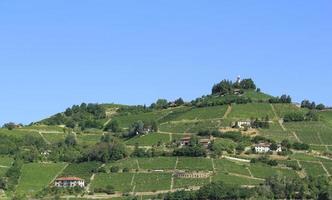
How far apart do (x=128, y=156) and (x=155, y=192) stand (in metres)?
21.3

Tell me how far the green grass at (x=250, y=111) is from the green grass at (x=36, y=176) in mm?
36923

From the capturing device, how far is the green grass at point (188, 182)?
115125 mm

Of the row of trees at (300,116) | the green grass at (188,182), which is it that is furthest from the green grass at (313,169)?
the row of trees at (300,116)

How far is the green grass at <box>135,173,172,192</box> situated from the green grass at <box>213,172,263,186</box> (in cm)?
676

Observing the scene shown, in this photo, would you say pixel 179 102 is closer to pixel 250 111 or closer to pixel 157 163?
pixel 250 111

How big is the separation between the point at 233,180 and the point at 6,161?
3690 cm

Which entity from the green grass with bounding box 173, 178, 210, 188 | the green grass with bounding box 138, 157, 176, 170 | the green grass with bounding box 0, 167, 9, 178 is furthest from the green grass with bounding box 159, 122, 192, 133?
the green grass with bounding box 0, 167, 9, 178

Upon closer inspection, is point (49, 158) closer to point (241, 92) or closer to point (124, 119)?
point (124, 119)

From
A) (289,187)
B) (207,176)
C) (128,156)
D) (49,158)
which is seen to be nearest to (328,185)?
(289,187)

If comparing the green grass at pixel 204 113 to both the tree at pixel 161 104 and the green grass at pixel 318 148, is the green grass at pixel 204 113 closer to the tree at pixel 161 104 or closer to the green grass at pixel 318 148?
the tree at pixel 161 104

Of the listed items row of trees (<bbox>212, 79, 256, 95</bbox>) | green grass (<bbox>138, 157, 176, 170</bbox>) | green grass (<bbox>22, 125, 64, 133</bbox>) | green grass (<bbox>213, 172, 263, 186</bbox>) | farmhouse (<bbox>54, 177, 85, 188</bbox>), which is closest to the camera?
green grass (<bbox>213, 172, 263, 186</bbox>)

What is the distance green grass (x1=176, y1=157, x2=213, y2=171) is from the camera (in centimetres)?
12279

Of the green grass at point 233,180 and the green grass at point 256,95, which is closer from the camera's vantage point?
the green grass at point 233,180

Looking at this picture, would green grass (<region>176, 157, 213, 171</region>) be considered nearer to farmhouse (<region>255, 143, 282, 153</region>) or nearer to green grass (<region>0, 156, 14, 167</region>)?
farmhouse (<region>255, 143, 282, 153</region>)
